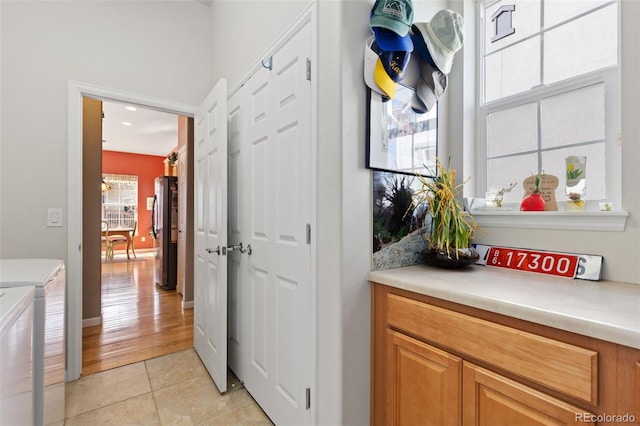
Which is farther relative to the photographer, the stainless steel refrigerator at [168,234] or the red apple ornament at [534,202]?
the stainless steel refrigerator at [168,234]

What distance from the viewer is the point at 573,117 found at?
1.37m

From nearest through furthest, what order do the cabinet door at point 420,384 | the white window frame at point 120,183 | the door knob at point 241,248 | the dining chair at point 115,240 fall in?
the cabinet door at point 420,384, the door knob at point 241,248, the dining chair at point 115,240, the white window frame at point 120,183

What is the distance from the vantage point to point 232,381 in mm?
2061

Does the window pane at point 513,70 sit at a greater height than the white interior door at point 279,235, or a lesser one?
greater

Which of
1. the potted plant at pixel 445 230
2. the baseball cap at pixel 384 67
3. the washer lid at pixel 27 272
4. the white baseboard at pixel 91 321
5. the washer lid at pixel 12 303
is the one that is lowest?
the white baseboard at pixel 91 321

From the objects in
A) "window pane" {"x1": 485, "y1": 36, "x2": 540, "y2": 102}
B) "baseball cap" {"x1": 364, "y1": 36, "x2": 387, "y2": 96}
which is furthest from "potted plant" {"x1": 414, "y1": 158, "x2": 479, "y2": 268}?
"window pane" {"x1": 485, "y1": 36, "x2": 540, "y2": 102}

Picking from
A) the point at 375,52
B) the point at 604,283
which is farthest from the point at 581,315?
the point at 375,52

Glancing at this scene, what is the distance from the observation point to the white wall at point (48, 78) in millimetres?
1988

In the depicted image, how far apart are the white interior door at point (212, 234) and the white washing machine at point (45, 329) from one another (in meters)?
0.78

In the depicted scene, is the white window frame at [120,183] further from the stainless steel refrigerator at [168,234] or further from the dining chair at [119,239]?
the stainless steel refrigerator at [168,234]

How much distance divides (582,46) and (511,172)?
2.03 ft

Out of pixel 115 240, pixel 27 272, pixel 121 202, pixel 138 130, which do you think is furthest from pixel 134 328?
pixel 121 202

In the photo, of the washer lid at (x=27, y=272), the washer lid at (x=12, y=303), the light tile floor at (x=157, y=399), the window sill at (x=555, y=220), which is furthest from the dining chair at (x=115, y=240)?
the window sill at (x=555, y=220)

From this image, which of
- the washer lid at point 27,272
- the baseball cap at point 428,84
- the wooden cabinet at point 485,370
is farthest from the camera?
the baseball cap at point 428,84
